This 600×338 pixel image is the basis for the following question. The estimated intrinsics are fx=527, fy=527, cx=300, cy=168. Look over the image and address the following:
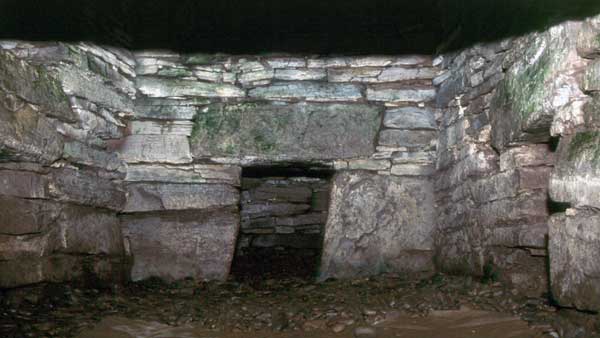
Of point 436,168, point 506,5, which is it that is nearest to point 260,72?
point 436,168

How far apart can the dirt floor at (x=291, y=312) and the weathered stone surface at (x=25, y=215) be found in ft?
1.12

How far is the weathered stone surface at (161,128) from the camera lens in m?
4.16

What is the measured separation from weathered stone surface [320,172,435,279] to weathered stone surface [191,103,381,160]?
0.27m

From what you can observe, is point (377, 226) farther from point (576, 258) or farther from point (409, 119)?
point (576, 258)

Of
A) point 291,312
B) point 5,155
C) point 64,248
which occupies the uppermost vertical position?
point 5,155

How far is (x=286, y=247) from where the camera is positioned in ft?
18.5

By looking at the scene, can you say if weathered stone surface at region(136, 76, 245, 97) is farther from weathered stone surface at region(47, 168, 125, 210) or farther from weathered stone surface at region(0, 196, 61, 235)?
weathered stone surface at region(0, 196, 61, 235)

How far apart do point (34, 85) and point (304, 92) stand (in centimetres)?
200

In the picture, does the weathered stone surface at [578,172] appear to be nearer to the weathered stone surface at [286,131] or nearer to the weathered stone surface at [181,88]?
the weathered stone surface at [286,131]

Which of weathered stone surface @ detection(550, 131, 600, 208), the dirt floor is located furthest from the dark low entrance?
weathered stone surface @ detection(550, 131, 600, 208)

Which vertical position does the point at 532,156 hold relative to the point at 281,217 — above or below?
above

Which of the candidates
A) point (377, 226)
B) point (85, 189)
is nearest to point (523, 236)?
point (377, 226)

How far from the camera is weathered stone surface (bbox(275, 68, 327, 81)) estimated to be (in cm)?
430

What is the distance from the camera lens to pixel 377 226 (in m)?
4.14
